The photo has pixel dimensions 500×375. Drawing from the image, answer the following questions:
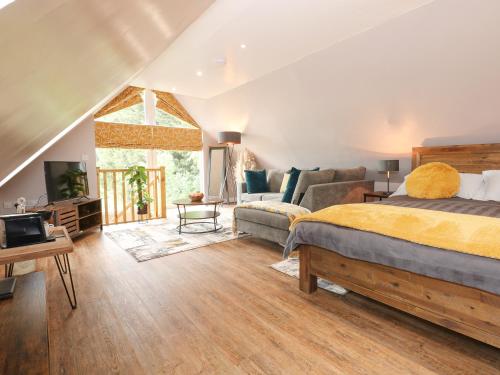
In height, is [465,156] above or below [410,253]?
above

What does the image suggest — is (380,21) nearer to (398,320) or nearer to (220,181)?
(398,320)

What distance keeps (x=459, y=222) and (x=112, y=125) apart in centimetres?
599

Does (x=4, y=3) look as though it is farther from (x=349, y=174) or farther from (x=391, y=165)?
(x=349, y=174)

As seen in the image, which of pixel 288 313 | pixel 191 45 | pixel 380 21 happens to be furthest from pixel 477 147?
pixel 191 45

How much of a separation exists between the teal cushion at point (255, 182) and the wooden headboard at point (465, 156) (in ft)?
8.78

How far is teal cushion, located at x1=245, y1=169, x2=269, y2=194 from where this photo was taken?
17.8 ft

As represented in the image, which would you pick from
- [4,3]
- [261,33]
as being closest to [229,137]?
[261,33]

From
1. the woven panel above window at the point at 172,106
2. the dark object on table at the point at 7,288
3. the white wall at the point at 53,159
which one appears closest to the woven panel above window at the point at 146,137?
the woven panel above window at the point at 172,106

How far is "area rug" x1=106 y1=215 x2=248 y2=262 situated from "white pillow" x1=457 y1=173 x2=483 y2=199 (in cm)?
268

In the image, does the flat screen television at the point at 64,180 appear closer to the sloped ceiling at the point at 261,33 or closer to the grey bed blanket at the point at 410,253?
the sloped ceiling at the point at 261,33

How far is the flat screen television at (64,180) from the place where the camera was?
3.79m

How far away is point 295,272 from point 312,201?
1159mm

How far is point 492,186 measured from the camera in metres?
2.71

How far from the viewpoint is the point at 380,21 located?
9.32ft
